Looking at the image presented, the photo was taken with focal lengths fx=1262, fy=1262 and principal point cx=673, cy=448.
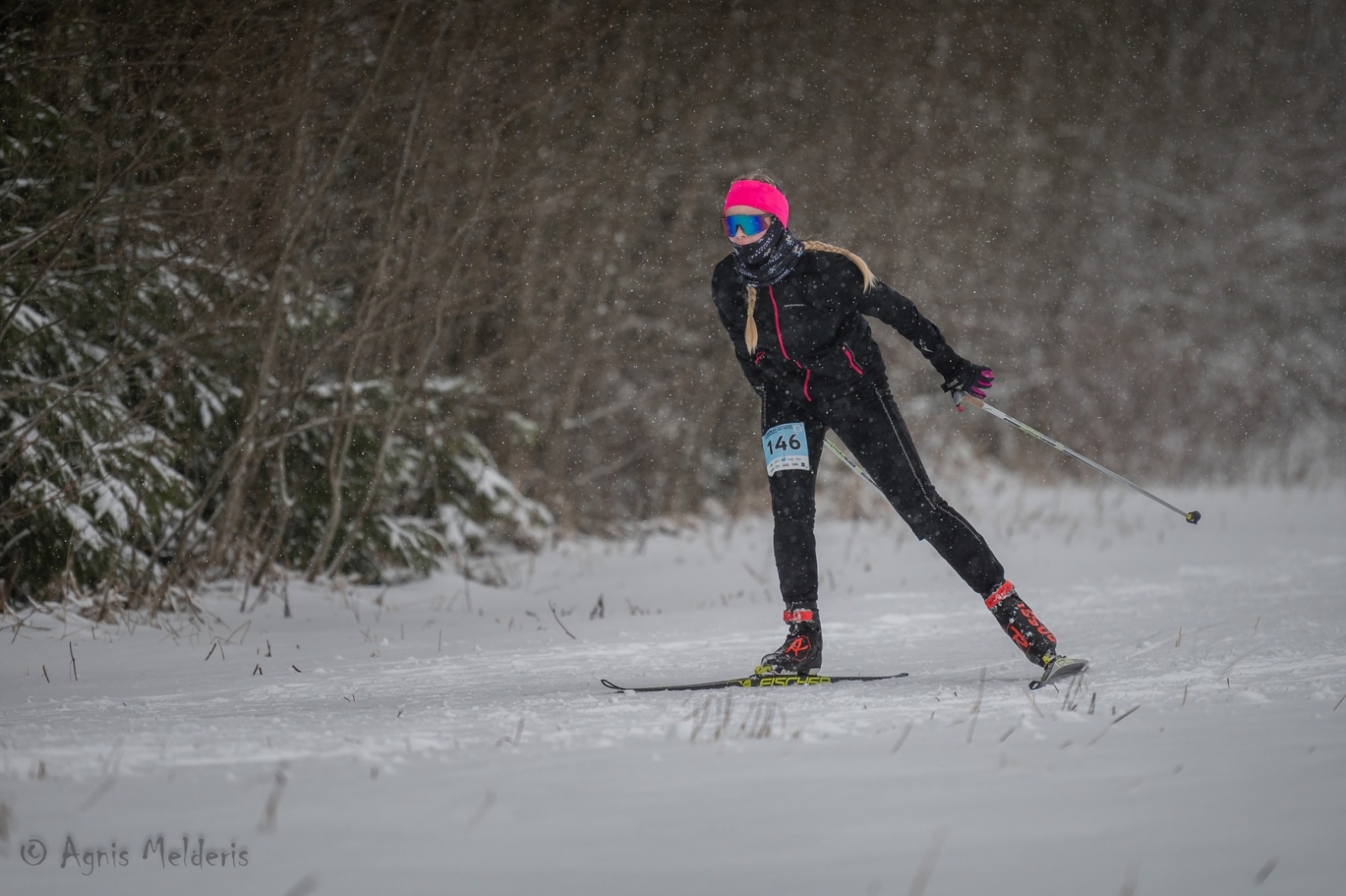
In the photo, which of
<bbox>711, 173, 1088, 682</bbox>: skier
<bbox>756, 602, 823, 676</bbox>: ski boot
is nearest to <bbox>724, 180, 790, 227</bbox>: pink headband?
<bbox>711, 173, 1088, 682</bbox>: skier

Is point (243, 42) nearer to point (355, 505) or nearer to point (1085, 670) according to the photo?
point (355, 505)

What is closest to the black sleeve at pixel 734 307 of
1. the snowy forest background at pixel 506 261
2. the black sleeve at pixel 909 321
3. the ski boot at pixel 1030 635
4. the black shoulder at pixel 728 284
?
the black shoulder at pixel 728 284

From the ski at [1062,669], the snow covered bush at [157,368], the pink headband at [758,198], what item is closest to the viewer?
the ski at [1062,669]

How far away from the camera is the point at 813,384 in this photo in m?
4.64

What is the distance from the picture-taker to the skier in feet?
14.9

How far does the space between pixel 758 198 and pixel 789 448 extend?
915 millimetres

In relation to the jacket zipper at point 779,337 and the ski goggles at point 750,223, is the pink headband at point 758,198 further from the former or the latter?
the jacket zipper at point 779,337

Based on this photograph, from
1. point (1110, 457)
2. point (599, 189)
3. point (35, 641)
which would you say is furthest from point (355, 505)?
point (1110, 457)

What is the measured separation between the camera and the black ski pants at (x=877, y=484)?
15.0 feet

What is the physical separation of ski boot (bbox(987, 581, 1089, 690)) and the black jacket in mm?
838

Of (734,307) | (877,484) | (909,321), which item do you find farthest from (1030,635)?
(734,307)

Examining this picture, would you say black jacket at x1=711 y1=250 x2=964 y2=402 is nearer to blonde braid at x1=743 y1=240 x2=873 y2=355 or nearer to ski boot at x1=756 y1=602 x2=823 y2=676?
blonde braid at x1=743 y1=240 x2=873 y2=355

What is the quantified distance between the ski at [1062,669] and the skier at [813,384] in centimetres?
17

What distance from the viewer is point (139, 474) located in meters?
6.70
